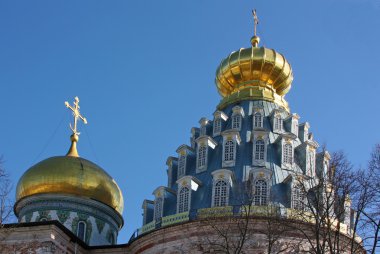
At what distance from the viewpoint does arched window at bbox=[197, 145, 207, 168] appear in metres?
30.2

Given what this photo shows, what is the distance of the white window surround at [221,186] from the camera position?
91.8 feet

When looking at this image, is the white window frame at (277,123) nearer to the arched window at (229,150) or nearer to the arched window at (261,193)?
the arched window at (229,150)

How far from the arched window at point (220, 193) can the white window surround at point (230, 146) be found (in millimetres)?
1391

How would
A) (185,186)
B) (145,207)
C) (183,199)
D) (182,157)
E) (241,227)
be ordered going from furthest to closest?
(182,157) → (145,207) → (185,186) → (183,199) → (241,227)

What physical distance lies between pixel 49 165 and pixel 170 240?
28.4 ft

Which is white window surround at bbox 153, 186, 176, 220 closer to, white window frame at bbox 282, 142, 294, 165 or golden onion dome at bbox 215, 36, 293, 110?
white window frame at bbox 282, 142, 294, 165

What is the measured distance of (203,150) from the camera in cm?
3047

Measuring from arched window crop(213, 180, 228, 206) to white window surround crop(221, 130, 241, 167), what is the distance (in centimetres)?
139

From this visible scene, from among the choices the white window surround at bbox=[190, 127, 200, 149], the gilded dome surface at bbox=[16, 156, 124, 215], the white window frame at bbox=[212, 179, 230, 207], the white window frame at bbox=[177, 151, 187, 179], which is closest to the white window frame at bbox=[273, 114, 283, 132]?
the white window surround at bbox=[190, 127, 200, 149]

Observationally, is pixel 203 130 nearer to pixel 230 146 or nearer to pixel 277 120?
pixel 230 146

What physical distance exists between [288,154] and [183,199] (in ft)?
14.0

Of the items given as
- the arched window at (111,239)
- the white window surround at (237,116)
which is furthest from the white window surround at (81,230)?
the white window surround at (237,116)

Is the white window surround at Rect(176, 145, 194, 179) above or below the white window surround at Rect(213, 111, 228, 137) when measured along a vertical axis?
below

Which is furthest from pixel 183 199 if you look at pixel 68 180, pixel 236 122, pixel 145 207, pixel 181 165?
pixel 68 180
